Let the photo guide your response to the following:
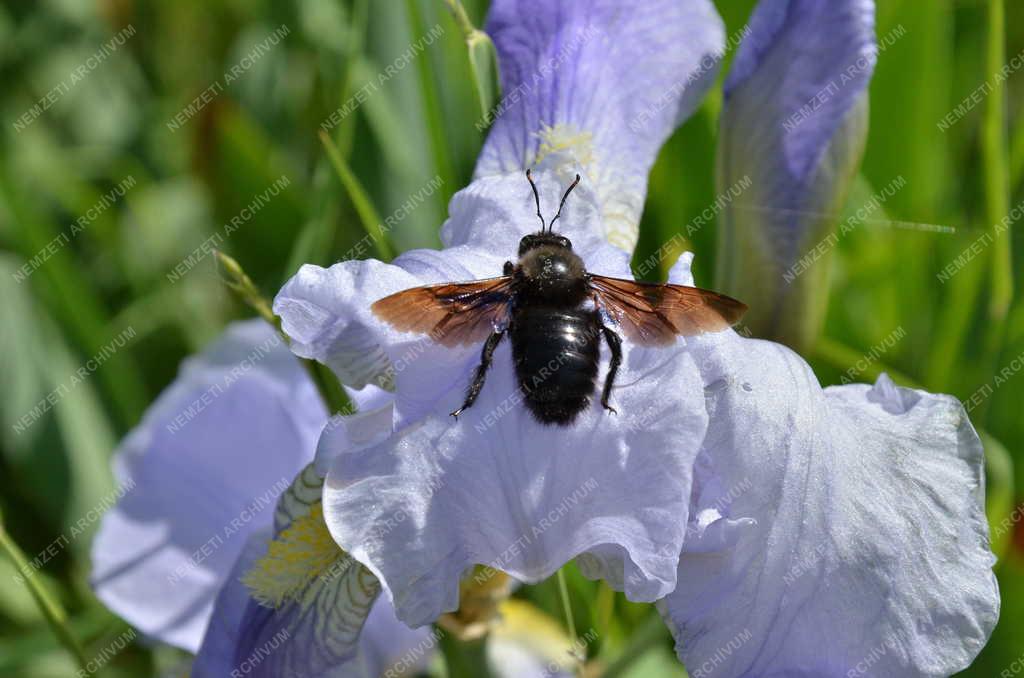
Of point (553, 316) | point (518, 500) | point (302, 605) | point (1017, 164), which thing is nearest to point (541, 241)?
point (553, 316)

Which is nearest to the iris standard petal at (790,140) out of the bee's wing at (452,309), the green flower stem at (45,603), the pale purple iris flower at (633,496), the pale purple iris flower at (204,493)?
the pale purple iris flower at (633,496)

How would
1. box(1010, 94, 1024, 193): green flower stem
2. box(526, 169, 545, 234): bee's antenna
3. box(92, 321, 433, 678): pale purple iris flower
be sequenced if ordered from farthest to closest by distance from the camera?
box(1010, 94, 1024, 193): green flower stem → box(92, 321, 433, 678): pale purple iris flower → box(526, 169, 545, 234): bee's antenna

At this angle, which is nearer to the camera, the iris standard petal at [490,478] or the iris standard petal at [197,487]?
the iris standard petal at [490,478]

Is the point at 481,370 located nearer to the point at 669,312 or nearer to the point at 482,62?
the point at 669,312

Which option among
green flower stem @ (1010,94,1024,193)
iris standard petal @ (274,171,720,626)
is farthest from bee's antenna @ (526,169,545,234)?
green flower stem @ (1010,94,1024,193)

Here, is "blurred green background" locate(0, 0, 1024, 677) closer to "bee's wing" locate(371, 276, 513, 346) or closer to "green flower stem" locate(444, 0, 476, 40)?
"green flower stem" locate(444, 0, 476, 40)

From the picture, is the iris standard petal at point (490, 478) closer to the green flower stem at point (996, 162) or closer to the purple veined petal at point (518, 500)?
the purple veined petal at point (518, 500)

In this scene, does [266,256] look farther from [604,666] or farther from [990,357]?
[990,357]
